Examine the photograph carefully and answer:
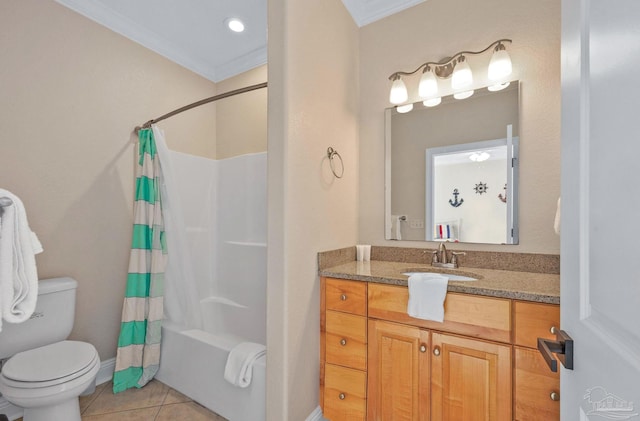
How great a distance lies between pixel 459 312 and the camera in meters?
1.27

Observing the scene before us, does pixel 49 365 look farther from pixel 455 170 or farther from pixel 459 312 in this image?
pixel 455 170

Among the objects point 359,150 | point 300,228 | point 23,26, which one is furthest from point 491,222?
point 23,26

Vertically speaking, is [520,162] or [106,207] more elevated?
[520,162]

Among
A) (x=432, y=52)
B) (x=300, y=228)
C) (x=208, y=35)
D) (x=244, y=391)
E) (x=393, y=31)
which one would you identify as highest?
(x=208, y=35)

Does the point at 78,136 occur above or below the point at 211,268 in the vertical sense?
above

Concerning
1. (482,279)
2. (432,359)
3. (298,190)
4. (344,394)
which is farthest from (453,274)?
(298,190)

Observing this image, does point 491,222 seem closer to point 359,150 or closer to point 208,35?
point 359,150

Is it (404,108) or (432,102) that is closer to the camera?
(432,102)

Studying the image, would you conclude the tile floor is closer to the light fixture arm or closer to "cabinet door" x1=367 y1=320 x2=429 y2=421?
"cabinet door" x1=367 y1=320 x2=429 y2=421

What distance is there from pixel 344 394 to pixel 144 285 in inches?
61.0

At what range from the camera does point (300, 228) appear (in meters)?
1.50

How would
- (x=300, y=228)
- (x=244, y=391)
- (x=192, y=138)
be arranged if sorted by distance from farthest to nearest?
(x=192, y=138), (x=244, y=391), (x=300, y=228)

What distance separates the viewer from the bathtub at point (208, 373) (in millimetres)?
1583

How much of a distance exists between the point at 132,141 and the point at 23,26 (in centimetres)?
85
